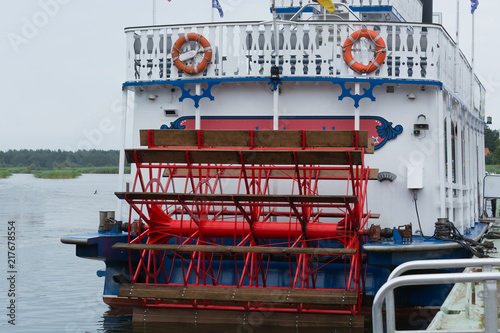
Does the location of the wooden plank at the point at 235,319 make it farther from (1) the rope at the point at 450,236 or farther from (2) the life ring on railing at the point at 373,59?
(2) the life ring on railing at the point at 373,59

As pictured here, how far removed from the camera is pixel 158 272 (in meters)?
9.80

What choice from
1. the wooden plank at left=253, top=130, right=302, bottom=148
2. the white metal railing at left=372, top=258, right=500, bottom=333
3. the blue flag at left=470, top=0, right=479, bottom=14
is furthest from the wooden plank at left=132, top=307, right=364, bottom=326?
the blue flag at left=470, top=0, right=479, bottom=14

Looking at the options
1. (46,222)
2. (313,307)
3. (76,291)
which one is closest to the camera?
(313,307)

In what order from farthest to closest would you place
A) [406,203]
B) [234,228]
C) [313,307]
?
[406,203]
[234,228]
[313,307]

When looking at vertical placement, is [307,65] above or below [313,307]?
above

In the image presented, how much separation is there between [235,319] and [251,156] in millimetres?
1910

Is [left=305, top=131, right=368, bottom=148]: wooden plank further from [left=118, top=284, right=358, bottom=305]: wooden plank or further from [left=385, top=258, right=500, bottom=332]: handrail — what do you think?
[left=385, top=258, right=500, bottom=332]: handrail

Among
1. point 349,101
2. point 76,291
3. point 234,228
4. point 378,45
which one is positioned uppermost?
point 378,45

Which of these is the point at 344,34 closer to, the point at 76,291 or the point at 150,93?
the point at 150,93

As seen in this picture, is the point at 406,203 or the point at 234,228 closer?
the point at 234,228

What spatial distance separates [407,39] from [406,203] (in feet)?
7.12

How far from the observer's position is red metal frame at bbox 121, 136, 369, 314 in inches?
364

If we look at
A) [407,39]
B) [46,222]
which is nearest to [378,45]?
[407,39]

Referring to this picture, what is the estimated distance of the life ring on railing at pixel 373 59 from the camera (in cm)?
1016
